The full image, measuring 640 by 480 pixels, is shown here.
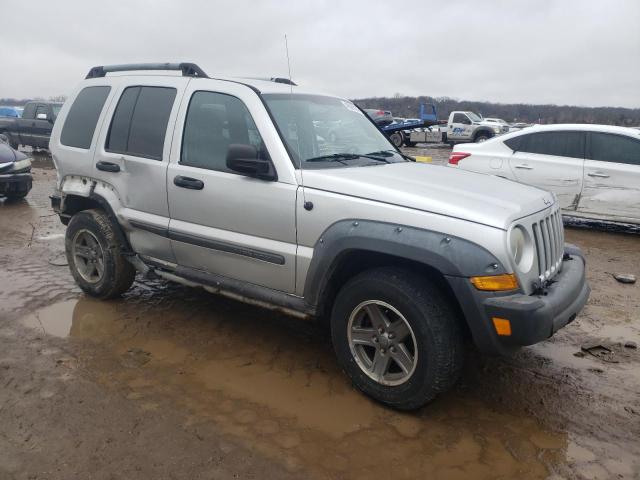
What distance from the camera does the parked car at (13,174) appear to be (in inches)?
383

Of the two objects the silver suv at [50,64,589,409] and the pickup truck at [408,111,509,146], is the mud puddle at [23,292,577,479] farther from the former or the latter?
the pickup truck at [408,111,509,146]

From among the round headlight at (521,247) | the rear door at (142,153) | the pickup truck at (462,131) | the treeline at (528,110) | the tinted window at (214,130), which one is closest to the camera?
the round headlight at (521,247)

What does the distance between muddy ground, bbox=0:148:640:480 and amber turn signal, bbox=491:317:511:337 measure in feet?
2.15

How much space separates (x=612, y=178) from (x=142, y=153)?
20.8 ft

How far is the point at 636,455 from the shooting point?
2814 mm

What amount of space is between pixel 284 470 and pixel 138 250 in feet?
8.26

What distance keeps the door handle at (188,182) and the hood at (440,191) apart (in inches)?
34.8

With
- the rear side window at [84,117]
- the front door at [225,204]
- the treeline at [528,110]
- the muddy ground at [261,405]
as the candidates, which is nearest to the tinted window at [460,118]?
the muddy ground at [261,405]

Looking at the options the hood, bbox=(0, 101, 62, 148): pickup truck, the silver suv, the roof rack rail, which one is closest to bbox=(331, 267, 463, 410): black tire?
the silver suv

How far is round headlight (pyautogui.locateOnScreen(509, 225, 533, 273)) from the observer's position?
2.87 m

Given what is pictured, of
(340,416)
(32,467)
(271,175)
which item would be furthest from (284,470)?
(271,175)

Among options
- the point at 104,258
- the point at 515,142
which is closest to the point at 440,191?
the point at 104,258

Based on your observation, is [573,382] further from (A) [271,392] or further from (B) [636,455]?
(A) [271,392]

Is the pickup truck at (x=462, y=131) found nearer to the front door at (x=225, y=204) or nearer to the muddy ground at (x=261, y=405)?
the muddy ground at (x=261, y=405)
